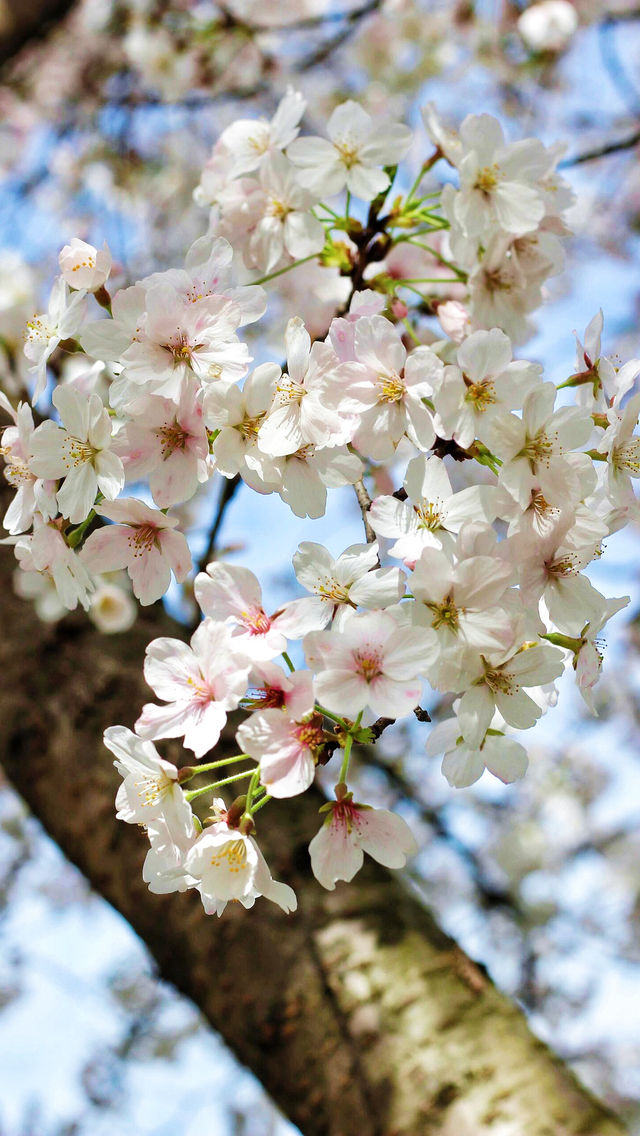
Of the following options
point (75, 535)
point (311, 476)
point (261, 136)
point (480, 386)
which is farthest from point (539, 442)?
point (261, 136)

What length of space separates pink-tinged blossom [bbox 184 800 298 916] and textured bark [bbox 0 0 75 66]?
2695 mm

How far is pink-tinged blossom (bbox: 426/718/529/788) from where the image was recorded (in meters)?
0.77

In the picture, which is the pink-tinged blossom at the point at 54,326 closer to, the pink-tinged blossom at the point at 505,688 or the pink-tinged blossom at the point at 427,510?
the pink-tinged blossom at the point at 427,510

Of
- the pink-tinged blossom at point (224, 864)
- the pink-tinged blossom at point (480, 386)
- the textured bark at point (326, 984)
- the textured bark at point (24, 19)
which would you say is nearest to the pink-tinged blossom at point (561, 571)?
the pink-tinged blossom at point (480, 386)

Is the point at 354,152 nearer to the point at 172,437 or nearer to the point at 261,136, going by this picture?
the point at 261,136

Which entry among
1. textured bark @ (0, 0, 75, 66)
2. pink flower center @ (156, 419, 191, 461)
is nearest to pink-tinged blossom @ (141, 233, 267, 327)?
pink flower center @ (156, 419, 191, 461)

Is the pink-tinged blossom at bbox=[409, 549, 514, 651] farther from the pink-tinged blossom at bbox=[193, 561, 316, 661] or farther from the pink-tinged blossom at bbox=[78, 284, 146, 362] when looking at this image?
the pink-tinged blossom at bbox=[78, 284, 146, 362]

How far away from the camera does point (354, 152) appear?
999 mm

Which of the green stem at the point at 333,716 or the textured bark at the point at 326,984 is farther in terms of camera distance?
the textured bark at the point at 326,984

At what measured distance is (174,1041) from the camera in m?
5.17

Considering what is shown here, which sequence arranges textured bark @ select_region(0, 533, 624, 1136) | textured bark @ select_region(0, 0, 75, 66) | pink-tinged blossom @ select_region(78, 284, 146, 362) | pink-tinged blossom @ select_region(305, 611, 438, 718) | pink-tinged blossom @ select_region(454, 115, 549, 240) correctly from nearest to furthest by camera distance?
1. pink-tinged blossom @ select_region(305, 611, 438, 718)
2. pink-tinged blossom @ select_region(78, 284, 146, 362)
3. pink-tinged blossom @ select_region(454, 115, 549, 240)
4. textured bark @ select_region(0, 533, 624, 1136)
5. textured bark @ select_region(0, 0, 75, 66)

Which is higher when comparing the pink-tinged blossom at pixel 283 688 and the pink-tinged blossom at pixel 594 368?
the pink-tinged blossom at pixel 283 688

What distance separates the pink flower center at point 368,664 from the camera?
658 mm

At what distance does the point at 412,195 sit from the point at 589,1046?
5667 millimetres
